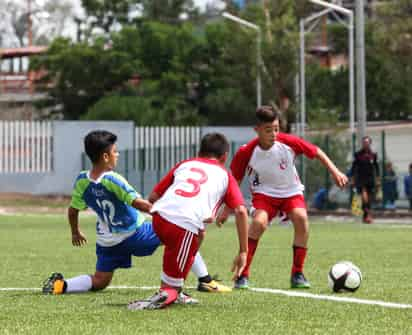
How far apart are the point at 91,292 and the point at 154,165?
3334cm

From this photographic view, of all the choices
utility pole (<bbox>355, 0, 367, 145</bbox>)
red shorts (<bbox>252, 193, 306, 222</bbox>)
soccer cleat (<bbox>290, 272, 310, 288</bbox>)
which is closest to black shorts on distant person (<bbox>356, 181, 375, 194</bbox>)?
utility pole (<bbox>355, 0, 367, 145</bbox>)

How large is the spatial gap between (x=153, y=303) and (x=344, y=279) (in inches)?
83.3

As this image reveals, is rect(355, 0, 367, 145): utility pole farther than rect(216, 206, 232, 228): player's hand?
Yes

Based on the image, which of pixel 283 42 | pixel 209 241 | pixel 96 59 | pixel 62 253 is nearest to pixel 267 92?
pixel 283 42

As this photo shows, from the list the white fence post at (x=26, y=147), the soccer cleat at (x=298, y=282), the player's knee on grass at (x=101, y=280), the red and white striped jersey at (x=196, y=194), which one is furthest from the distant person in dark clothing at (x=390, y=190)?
the red and white striped jersey at (x=196, y=194)

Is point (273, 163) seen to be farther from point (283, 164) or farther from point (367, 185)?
point (367, 185)

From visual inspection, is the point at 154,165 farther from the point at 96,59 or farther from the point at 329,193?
the point at 96,59

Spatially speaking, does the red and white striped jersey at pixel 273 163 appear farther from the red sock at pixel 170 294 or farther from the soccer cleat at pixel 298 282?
the red sock at pixel 170 294

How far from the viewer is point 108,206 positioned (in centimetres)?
993

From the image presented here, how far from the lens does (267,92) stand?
5344 cm

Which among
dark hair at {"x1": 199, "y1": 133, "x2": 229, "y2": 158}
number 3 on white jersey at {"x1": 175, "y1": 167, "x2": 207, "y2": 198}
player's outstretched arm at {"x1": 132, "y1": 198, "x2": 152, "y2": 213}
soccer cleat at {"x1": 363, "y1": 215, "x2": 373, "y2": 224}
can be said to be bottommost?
soccer cleat at {"x1": 363, "y1": 215, "x2": 373, "y2": 224}

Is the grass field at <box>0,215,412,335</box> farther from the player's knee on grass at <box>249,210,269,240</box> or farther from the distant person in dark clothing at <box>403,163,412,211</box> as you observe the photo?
the distant person in dark clothing at <box>403,163,412,211</box>

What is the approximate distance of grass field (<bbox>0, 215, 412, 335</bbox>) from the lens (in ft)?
25.8

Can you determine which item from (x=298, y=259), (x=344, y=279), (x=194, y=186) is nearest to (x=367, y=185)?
(x=298, y=259)
